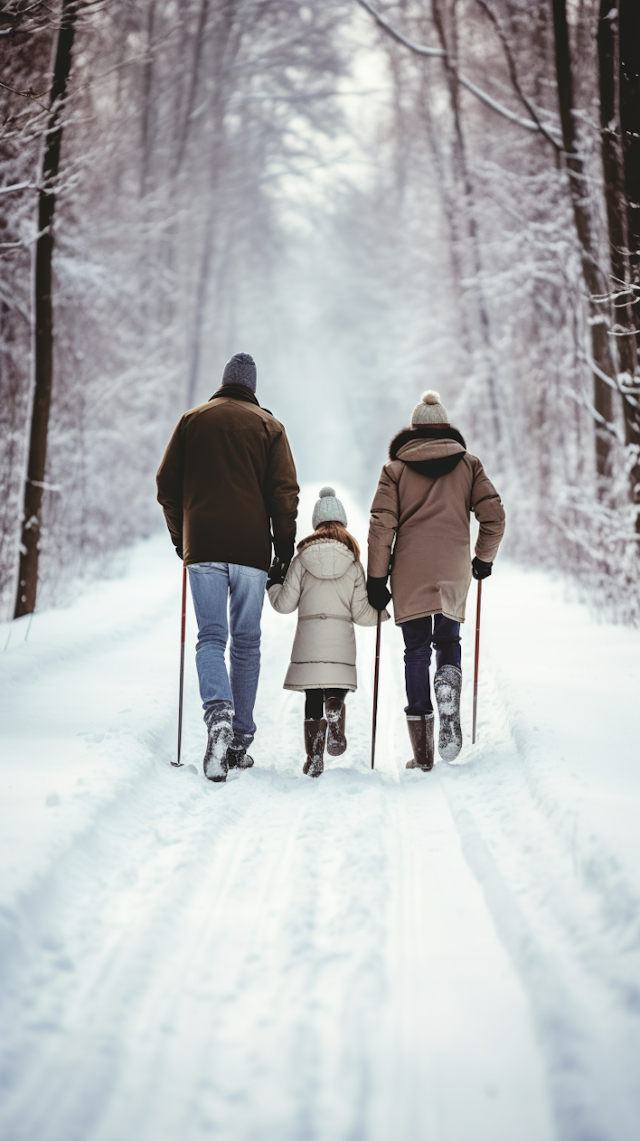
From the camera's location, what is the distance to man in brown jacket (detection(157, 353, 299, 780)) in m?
4.69

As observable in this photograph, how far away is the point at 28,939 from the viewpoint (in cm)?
269

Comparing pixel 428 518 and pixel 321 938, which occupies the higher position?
pixel 428 518

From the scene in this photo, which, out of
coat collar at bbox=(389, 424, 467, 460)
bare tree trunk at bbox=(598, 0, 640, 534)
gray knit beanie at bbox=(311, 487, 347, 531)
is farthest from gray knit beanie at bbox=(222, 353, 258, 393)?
bare tree trunk at bbox=(598, 0, 640, 534)

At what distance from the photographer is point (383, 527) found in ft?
16.2

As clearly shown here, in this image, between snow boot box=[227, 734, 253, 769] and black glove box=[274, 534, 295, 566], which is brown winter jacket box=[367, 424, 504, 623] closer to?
black glove box=[274, 534, 295, 566]

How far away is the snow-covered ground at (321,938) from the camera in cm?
203

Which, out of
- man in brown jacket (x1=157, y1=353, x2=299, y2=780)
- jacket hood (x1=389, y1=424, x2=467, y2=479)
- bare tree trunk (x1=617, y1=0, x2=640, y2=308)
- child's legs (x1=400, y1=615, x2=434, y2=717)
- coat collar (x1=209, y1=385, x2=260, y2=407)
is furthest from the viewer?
bare tree trunk (x1=617, y1=0, x2=640, y2=308)

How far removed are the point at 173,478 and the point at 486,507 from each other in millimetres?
1877

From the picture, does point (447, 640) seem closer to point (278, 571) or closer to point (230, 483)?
point (278, 571)

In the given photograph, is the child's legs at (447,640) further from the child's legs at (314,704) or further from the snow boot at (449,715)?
the child's legs at (314,704)

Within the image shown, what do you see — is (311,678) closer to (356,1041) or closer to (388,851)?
(388,851)

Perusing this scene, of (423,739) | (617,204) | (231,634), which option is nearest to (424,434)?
(231,634)

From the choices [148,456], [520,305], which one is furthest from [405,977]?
[148,456]

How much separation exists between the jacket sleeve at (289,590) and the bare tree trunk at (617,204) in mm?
4197
